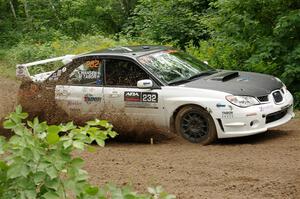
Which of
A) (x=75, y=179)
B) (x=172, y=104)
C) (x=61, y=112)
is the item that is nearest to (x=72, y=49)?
(x=61, y=112)

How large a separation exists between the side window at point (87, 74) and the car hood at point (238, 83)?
1565 mm

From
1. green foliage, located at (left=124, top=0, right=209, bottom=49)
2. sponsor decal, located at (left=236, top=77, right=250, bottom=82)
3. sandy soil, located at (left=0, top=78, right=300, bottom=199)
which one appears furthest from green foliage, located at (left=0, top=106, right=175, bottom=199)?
green foliage, located at (left=124, top=0, right=209, bottom=49)

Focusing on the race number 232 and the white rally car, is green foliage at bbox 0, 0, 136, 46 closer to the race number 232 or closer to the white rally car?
the white rally car

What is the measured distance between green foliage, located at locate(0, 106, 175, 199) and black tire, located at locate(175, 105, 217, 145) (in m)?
5.49

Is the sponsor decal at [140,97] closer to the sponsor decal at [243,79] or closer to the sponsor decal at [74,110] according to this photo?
the sponsor decal at [74,110]

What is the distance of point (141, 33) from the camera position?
2083 cm

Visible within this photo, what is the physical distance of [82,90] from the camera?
Answer: 9.34 meters

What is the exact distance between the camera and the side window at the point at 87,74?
9352mm

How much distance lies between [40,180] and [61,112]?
6.80 m

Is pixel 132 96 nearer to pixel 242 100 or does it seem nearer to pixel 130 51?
pixel 130 51

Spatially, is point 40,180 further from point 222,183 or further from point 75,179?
point 222,183

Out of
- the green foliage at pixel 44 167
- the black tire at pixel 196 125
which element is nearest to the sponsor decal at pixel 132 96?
the black tire at pixel 196 125

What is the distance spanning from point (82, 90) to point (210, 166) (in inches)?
125

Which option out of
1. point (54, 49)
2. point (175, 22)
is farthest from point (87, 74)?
point (54, 49)
